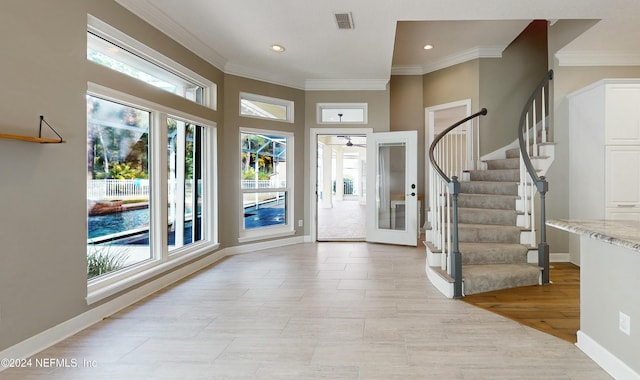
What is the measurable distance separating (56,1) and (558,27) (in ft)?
18.0

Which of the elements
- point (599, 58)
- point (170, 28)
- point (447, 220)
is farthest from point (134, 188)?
point (599, 58)

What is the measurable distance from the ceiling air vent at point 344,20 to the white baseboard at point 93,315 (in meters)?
3.38

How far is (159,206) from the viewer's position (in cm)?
367

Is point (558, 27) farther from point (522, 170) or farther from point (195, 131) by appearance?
point (195, 131)

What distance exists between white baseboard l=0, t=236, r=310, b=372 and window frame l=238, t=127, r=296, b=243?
0.84m

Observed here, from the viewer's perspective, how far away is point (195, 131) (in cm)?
455

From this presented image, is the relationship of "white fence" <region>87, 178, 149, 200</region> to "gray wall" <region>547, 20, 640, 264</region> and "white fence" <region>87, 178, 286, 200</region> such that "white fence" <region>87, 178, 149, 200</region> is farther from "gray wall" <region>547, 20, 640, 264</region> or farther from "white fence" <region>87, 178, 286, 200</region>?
"gray wall" <region>547, 20, 640, 264</region>

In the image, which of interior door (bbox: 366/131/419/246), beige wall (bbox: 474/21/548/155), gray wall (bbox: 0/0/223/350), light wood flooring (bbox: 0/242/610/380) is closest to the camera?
light wood flooring (bbox: 0/242/610/380)

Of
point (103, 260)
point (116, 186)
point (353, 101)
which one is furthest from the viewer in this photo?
point (353, 101)

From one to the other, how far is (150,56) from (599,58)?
5533 mm

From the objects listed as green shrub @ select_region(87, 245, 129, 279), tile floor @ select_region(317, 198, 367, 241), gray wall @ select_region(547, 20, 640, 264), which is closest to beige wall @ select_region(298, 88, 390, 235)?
tile floor @ select_region(317, 198, 367, 241)

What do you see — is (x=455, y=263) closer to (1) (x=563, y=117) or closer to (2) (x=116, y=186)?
(1) (x=563, y=117)

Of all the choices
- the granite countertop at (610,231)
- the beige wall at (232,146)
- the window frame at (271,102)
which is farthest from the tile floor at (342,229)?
the granite countertop at (610,231)

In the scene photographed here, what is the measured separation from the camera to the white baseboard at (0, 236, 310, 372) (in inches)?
88.1
